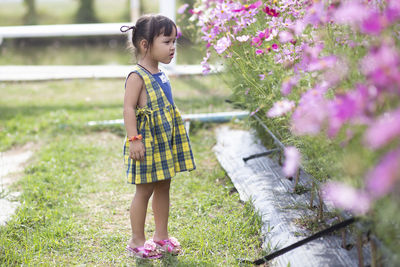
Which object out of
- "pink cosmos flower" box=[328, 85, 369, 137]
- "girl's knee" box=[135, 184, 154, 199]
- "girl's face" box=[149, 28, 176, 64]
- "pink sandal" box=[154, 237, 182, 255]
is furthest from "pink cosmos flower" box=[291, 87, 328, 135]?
"pink sandal" box=[154, 237, 182, 255]

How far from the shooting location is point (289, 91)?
5.23 feet

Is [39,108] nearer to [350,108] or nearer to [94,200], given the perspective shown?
[94,200]

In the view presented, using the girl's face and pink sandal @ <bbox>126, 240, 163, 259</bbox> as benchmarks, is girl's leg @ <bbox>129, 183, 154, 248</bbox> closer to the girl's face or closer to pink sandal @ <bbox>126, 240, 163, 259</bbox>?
pink sandal @ <bbox>126, 240, 163, 259</bbox>

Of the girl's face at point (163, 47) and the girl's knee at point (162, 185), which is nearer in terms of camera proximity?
the girl's face at point (163, 47)

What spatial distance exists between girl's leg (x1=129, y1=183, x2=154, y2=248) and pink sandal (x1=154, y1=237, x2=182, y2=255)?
0.09m

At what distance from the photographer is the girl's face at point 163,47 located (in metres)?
2.15

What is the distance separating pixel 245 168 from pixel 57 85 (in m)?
3.21

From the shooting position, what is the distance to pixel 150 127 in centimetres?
217

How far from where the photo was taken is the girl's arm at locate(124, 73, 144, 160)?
6.97 ft

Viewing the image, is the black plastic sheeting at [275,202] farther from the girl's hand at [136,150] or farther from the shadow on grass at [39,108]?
the shadow on grass at [39,108]

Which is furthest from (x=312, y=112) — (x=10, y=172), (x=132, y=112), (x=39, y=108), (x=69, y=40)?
(x=69, y=40)

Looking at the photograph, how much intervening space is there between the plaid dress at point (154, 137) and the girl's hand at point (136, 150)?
0.03 m

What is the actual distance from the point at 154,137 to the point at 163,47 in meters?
0.39

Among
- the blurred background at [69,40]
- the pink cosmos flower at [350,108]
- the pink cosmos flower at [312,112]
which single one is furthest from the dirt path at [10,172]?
the blurred background at [69,40]
